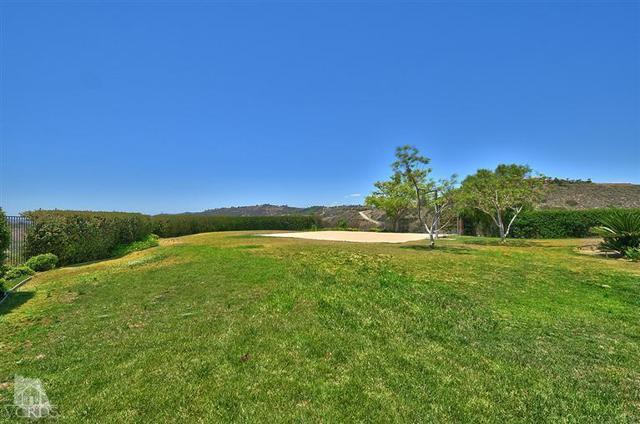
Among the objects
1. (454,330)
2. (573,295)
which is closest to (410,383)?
(454,330)

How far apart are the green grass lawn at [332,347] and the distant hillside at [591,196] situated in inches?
878

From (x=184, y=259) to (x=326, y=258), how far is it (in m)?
4.29

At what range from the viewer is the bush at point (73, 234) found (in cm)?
1002

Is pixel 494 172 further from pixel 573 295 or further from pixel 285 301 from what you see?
pixel 285 301

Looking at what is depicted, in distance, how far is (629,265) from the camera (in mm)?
8453

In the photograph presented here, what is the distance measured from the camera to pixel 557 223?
1862 centimetres

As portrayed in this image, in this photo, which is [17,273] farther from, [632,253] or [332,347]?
[632,253]

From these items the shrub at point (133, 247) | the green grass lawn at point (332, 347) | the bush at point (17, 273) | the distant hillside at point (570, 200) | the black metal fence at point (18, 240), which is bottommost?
the green grass lawn at point (332, 347)

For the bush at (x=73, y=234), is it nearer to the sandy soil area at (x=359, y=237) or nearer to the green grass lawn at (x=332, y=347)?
the green grass lawn at (x=332, y=347)

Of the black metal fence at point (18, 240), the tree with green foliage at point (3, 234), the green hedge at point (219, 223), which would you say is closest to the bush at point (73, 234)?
the black metal fence at point (18, 240)

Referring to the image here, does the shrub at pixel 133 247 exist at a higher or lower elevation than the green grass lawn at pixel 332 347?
higher

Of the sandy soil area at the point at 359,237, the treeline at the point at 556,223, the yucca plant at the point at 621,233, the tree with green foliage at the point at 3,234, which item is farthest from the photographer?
the treeline at the point at 556,223

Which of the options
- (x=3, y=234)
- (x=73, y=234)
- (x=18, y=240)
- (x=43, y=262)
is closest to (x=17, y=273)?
(x=43, y=262)

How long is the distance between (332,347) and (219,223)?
2431 cm
